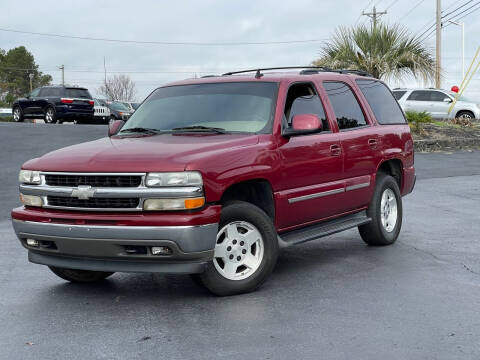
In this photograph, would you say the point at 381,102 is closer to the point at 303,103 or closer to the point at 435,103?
the point at 303,103

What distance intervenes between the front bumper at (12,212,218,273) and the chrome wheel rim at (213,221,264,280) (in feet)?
1.03

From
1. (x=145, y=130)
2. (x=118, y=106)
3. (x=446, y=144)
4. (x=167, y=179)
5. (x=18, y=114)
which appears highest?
(x=118, y=106)

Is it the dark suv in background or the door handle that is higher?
the dark suv in background

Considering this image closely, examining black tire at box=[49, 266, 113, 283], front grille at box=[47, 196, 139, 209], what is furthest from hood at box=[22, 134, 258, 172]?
black tire at box=[49, 266, 113, 283]

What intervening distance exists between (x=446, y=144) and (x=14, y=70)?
95.0 m

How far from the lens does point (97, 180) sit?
592cm

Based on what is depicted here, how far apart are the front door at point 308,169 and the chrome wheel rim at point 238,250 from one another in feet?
1.55

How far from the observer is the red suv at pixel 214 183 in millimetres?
5762

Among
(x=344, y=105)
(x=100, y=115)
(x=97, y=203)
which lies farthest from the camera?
(x=100, y=115)

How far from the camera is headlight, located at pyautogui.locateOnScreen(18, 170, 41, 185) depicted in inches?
248

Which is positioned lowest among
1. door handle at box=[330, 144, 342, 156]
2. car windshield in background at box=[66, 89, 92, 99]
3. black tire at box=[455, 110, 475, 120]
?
door handle at box=[330, 144, 342, 156]

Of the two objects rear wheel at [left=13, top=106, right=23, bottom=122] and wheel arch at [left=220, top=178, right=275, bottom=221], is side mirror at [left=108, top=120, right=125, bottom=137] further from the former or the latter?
rear wheel at [left=13, top=106, right=23, bottom=122]

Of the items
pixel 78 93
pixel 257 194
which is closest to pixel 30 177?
pixel 257 194

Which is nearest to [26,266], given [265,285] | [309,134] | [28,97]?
[265,285]
